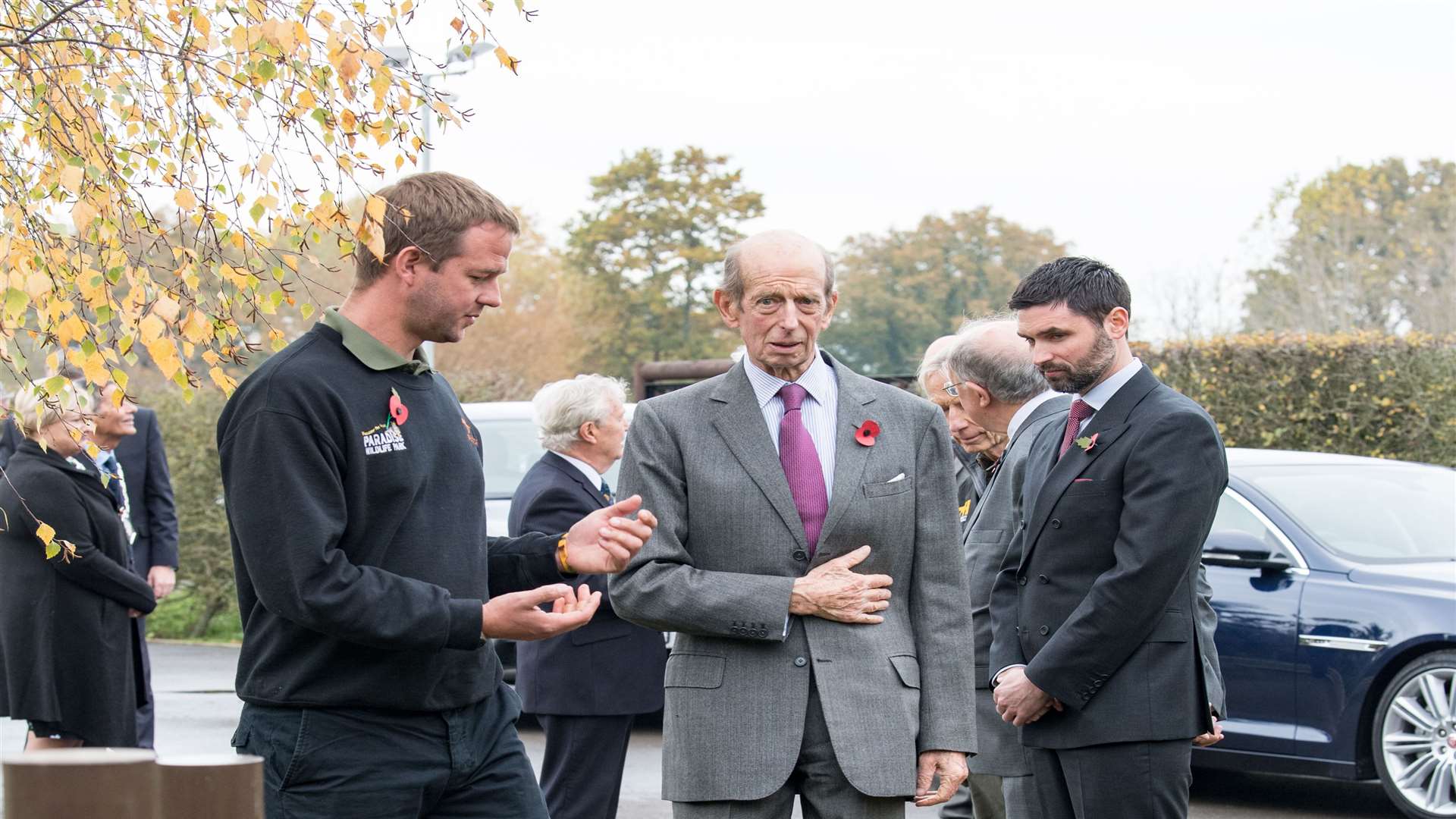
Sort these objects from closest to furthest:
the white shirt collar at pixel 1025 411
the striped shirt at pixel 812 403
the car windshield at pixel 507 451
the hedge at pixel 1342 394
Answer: the striped shirt at pixel 812 403 → the white shirt collar at pixel 1025 411 → the car windshield at pixel 507 451 → the hedge at pixel 1342 394

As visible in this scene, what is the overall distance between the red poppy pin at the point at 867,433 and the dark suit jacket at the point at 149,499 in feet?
20.1

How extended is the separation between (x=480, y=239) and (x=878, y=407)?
1100 millimetres

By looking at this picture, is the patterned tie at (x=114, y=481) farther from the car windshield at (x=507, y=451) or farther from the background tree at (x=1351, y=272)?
the background tree at (x=1351, y=272)

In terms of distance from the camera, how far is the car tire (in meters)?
7.08

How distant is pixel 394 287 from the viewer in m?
3.42

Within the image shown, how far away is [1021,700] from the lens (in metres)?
4.07

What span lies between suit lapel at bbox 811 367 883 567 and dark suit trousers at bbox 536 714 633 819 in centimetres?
236

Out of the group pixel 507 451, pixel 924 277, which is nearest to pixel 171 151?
pixel 507 451

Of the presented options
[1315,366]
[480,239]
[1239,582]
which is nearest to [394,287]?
[480,239]

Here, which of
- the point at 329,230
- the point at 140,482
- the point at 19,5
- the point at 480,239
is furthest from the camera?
the point at 140,482

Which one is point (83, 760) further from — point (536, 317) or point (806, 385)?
point (536, 317)

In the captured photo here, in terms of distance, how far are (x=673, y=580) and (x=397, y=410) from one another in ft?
2.61

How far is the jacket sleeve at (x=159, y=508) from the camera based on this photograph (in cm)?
883

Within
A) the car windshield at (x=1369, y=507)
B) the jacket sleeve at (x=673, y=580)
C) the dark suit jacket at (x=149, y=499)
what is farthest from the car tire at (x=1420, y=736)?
the dark suit jacket at (x=149, y=499)
